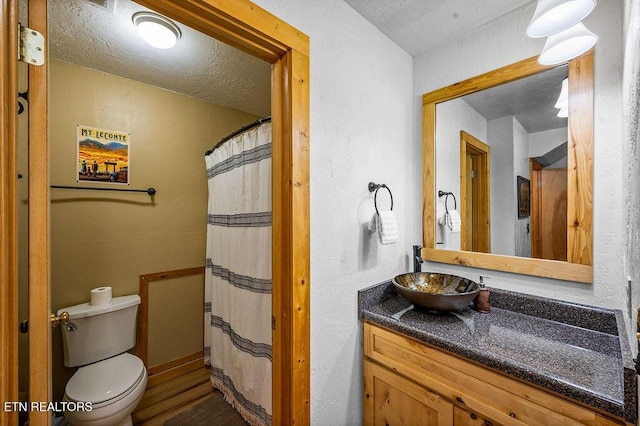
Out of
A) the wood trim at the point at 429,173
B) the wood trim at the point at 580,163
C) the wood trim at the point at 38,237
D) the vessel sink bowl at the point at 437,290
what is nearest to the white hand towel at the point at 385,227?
the vessel sink bowl at the point at 437,290

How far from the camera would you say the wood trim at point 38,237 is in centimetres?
66

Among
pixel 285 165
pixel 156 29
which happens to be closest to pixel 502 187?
pixel 285 165

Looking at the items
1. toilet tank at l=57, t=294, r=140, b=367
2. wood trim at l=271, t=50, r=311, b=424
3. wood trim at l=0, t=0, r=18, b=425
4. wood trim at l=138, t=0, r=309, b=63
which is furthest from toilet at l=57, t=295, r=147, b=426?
wood trim at l=138, t=0, r=309, b=63

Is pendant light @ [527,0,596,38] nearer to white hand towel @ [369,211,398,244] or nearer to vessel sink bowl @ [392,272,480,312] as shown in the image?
white hand towel @ [369,211,398,244]

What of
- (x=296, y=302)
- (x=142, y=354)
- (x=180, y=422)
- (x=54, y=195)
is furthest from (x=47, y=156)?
(x=142, y=354)

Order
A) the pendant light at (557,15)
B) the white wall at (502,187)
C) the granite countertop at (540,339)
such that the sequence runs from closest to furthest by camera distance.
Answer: the granite countertop at (540,339), the pendant light at (557,15), the white wall at (502,187)

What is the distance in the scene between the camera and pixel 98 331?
6.07 ft

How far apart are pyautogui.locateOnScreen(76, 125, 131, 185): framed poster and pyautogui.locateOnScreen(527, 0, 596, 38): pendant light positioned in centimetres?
259

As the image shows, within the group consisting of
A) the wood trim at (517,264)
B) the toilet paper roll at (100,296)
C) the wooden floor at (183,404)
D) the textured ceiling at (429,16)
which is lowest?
the wooden floor at (183,404)

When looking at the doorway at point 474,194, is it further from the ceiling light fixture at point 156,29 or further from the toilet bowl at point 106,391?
the toilet bowl at point 106,391

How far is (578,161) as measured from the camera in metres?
1.22

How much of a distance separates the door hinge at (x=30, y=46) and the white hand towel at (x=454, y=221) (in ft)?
6.08

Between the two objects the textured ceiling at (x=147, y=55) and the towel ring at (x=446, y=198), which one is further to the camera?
the towel ring at (x=446, y=198)

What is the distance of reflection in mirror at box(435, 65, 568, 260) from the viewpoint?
1307 mm
